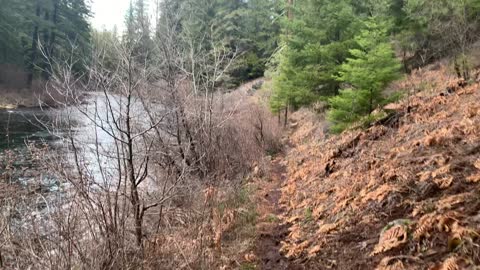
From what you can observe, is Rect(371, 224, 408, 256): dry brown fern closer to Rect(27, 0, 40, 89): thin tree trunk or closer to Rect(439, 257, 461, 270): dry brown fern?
Rect(439, 257, 461, 270): dry brown fern

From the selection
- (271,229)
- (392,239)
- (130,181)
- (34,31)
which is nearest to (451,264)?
(392,239)

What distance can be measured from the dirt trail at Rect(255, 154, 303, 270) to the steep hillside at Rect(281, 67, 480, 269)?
0.17 metres

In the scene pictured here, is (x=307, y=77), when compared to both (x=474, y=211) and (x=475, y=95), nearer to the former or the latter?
(x=475, y=95)

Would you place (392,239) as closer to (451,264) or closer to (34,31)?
(451,264)

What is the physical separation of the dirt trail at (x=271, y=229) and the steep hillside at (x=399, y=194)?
6.5 inches

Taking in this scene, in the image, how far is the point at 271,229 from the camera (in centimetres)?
647

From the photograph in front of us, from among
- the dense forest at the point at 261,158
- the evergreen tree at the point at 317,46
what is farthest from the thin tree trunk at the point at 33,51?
the evergreen tree at the point at 317,46

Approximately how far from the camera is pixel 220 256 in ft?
18.0

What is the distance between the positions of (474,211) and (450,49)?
35.0 ft

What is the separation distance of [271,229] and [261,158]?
4445mm

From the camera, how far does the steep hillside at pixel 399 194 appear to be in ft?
12.8

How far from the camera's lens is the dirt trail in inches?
204

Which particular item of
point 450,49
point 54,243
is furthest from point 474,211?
point 450,49

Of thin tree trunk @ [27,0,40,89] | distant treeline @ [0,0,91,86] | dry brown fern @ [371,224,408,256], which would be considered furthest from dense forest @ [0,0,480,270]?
distant treeline @ [0,0,91,86]
